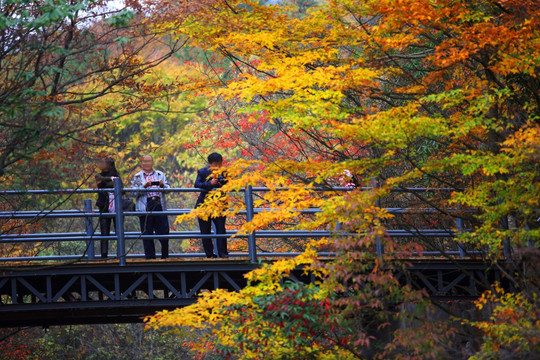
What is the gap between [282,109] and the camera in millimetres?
9977

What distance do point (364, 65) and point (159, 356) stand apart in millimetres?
12720

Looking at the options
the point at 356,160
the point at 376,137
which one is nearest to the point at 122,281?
the point at 356,160

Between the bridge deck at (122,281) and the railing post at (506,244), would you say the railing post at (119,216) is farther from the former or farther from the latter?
the railing post at (506,244)

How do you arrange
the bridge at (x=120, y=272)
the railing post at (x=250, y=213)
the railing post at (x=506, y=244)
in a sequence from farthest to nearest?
1. the railing post at (x=506, y=244)
2. the railing post at (x=250, y=213)
3. the bridge at (x=120, y=272)

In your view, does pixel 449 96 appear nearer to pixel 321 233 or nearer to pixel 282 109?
pixel 282 109

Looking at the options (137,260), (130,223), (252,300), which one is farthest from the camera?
(130,223)

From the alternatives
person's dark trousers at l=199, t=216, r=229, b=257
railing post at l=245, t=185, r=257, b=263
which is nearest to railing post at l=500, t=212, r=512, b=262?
railing post at l=245, t=185, r=257, b=263

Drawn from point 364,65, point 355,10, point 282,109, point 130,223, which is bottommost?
point 130,223

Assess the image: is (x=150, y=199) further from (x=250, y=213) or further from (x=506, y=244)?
(x=506, y=244)

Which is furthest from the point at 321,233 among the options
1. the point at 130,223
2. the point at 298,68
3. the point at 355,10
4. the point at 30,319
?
the point at 130,223

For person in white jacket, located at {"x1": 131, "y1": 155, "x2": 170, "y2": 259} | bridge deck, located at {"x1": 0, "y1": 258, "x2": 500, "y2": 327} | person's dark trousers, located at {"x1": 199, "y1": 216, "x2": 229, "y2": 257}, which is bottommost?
bridge deck, located at {"x1": 0, "y1": 258, "x2": 500, "y2": 327}

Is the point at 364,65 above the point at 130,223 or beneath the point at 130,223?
above

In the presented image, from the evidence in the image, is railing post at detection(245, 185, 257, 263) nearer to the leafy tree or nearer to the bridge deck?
the bridge deck

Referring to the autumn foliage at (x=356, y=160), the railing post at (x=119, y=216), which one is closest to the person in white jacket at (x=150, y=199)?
the railing post at (x=119, y=216)
